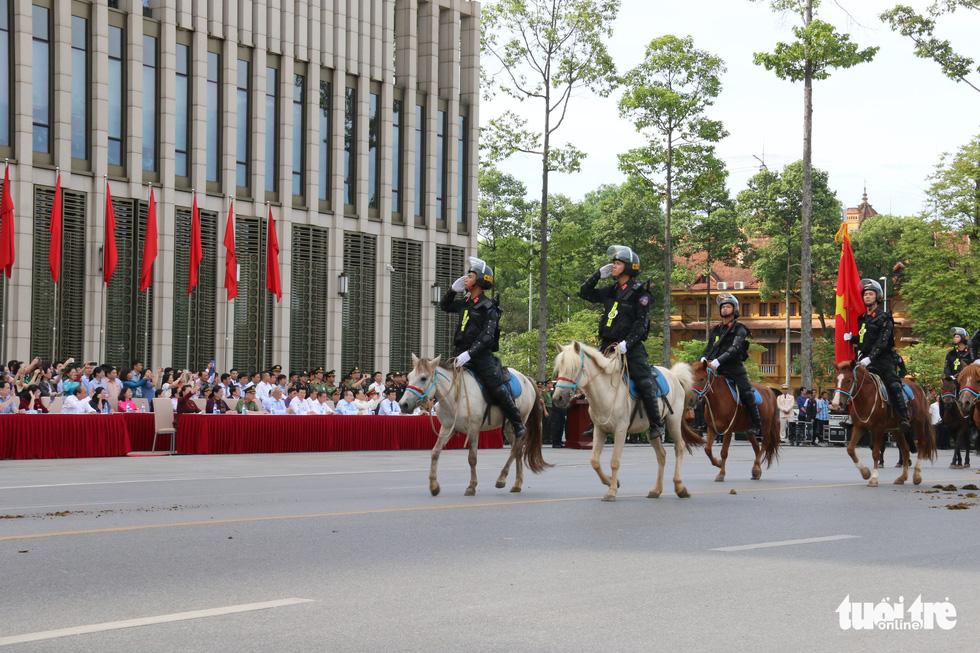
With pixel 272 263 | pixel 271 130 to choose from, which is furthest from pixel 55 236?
pixel 271 130

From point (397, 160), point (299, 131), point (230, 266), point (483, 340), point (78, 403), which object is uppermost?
point (299, 131)

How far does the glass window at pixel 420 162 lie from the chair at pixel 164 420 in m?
24.2

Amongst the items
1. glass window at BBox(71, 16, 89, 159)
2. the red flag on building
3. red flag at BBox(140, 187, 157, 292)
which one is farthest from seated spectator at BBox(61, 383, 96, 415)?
the red flag on building

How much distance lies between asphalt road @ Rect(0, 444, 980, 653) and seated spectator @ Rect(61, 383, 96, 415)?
9.26 meters

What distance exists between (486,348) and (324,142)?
31955mm

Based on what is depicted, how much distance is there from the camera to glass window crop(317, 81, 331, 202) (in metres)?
45.9

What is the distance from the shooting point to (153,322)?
128 feet

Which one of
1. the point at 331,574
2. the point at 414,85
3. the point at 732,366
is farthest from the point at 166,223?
the point at 331,574

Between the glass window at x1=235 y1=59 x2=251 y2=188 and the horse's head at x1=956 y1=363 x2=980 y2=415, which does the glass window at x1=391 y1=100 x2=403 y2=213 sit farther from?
the horse's head at x1=956 y1=363 x2=980 y2=415

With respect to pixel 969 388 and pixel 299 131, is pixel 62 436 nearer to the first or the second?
pixel 969 388

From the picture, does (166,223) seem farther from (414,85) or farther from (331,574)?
(331,574)

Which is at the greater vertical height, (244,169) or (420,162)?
(420,162)

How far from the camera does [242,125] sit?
43031mm

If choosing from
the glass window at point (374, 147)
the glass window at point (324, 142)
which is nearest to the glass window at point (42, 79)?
the glass window at point (324, 142)
